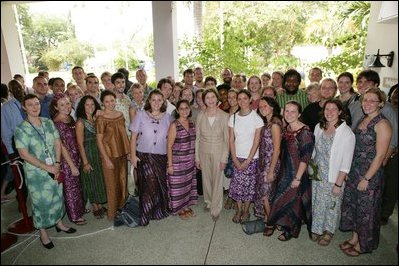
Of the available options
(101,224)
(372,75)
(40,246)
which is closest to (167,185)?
(101,224)

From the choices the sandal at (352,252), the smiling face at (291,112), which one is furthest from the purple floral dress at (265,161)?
the sandal at (352,252)

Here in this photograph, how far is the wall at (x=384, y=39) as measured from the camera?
421 centimetres

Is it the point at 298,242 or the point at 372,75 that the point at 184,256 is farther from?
the point at 372,75

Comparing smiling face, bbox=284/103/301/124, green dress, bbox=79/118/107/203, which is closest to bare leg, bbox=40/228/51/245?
green dress, bbox=79/118/107/203

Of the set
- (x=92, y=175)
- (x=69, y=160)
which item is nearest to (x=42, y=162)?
(x=69, y=160)

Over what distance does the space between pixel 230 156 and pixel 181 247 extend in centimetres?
122

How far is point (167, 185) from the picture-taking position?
134 inches

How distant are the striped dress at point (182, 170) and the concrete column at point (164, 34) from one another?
3070mm

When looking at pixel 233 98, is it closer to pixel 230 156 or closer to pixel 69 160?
pixel 230 156

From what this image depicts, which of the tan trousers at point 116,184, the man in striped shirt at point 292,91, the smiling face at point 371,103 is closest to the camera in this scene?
the smiling face at point 371,103

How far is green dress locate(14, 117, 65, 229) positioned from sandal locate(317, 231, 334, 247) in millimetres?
2774

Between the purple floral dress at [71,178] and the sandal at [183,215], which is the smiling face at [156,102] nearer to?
the purple floral dress at [71,178]

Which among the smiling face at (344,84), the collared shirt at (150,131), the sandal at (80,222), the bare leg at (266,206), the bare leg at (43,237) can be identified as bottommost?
the sandal at (80,222)

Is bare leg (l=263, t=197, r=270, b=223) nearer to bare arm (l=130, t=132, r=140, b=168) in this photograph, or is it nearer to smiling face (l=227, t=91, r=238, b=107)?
smiling face (l=227, t=91, r=238, b=107)
